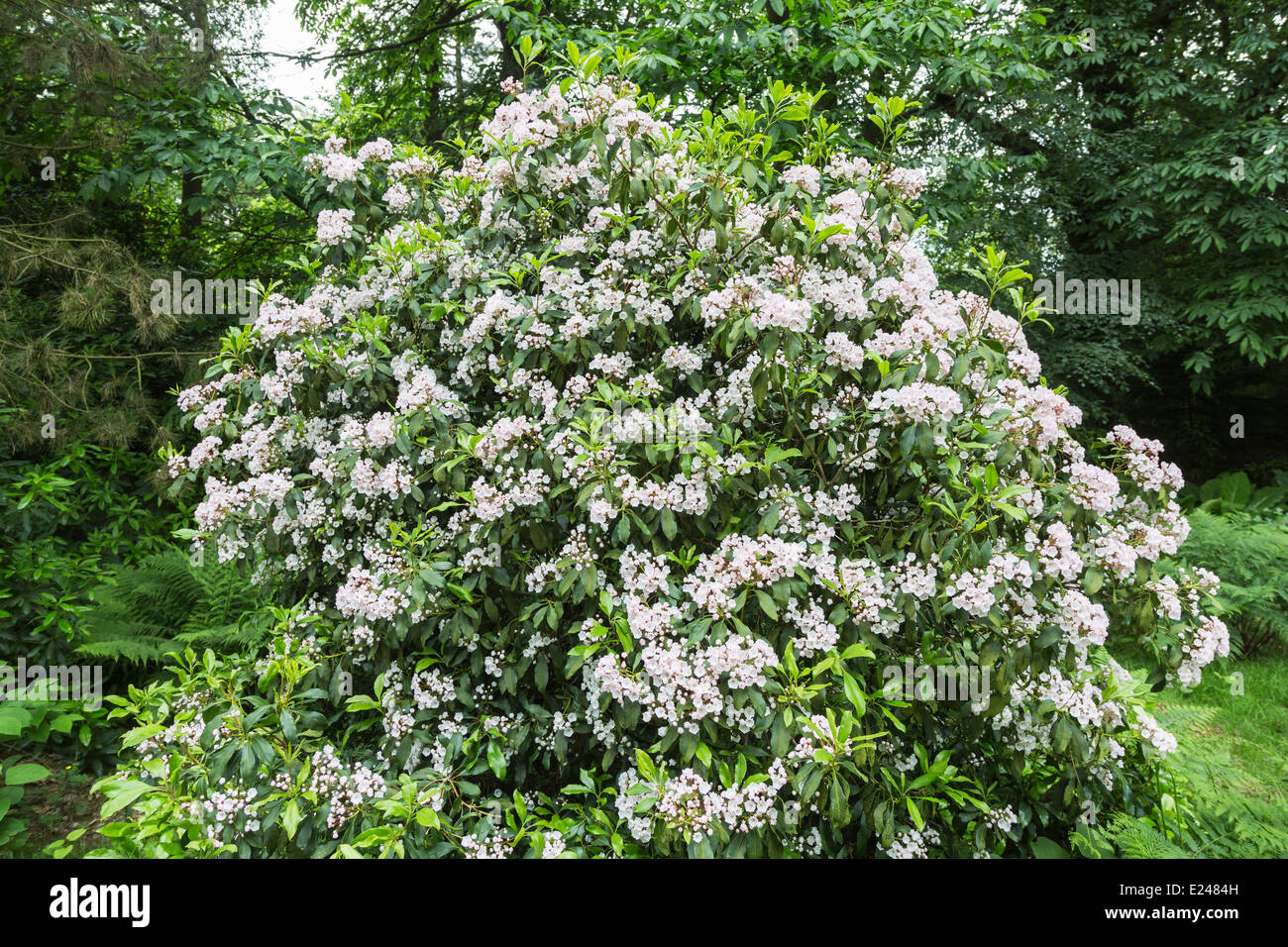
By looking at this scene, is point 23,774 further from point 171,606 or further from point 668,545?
point 668,545

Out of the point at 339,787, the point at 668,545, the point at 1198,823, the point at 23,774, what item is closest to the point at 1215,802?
the point at 1198,823

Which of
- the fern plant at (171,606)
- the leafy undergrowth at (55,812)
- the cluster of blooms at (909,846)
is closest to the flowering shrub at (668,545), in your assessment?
the cluster of blooms at (909,846)

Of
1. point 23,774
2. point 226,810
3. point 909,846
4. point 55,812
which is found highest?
point 226,810

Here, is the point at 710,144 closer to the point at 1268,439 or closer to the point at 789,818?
the point at 789,818

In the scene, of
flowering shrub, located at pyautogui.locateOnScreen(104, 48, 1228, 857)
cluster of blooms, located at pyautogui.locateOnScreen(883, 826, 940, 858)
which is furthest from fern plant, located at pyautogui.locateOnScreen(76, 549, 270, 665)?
cluster of blooms, located at pyautogui.locateOnScreen(883, 826, 940, 858)

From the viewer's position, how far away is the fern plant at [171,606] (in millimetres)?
4335

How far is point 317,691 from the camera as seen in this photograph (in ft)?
7.59

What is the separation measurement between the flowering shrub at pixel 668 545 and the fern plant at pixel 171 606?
1916mm

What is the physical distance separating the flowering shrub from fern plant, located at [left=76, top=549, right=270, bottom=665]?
6.29 ft

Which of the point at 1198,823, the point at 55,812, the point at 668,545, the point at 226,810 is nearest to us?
the point at 226,810

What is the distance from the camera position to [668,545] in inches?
91.1

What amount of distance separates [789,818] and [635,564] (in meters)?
0.80

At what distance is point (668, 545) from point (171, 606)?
168 inches
